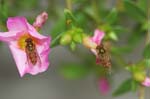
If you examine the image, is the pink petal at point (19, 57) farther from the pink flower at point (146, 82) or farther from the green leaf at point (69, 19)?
the pink flower at point (146, 82)

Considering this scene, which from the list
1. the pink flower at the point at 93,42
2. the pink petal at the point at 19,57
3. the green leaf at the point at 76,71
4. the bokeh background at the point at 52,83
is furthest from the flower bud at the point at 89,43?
the bokeh background at the point at 52,83

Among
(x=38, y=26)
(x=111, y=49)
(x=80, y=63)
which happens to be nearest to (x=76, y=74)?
(x=80, y=63)

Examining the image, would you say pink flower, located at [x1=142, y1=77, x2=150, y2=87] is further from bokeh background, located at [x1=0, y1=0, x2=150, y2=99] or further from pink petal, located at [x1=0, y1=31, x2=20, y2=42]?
bokeh background, located at [x1=0, y1=0, x2=150, y2=99]

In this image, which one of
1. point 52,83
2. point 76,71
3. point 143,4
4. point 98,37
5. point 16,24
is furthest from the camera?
point 52,83

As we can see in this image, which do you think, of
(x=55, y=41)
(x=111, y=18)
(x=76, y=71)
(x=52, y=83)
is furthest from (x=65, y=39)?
(x=52, y=83)

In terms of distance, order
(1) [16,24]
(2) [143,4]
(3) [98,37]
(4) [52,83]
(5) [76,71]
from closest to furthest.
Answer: (1) [16,24] → (3) [98,37] → (2) [143,4] → (5) [76,71] → (4) [52,83]

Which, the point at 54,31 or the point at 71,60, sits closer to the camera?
the point at 54,31

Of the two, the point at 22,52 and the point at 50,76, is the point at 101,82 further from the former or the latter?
the point at 22,52

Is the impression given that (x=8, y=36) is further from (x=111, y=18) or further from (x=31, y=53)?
(x=111, y=18)
